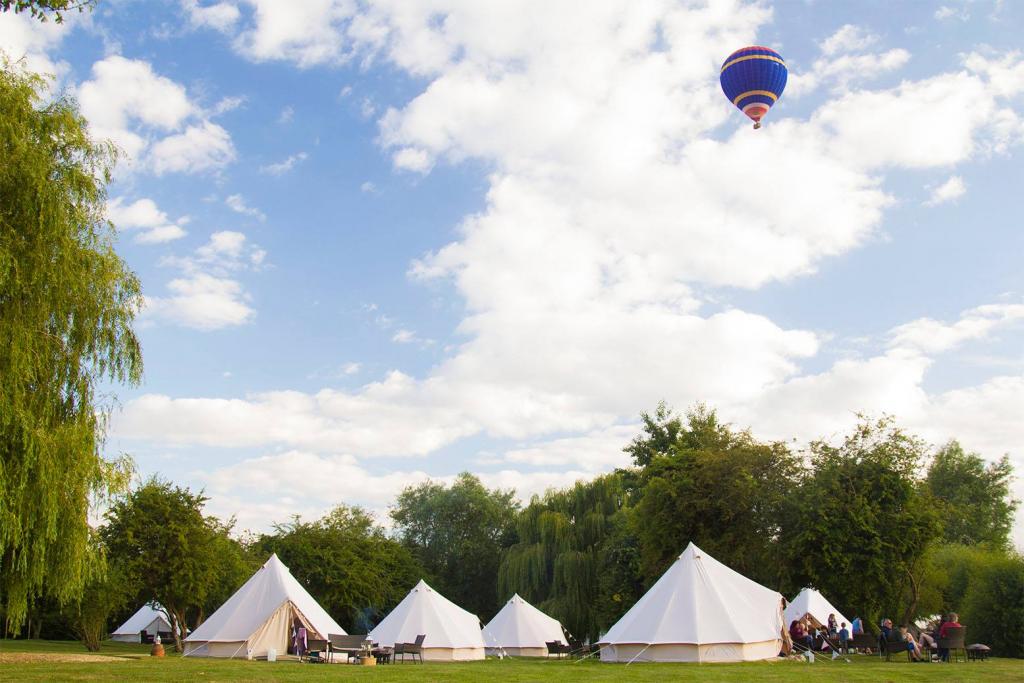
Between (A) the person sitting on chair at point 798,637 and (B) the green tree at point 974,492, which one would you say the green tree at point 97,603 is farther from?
(B) the green tree at point 974,492

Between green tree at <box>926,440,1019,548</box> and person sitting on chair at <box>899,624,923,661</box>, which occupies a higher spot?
green tree at <box>926,440,1019,548</box>

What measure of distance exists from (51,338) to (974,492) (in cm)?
5459

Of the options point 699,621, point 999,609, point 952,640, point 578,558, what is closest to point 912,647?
point 952,640

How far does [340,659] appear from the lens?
82.9ft

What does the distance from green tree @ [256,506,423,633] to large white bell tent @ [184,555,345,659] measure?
13563 mm

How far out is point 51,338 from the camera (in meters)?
14.5

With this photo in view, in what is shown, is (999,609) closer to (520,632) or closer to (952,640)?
(952,640)

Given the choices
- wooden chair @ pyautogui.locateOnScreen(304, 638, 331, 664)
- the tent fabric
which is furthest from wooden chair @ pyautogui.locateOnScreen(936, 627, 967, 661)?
wooden chair @ pyautogui.locateOnScreen(304, 638, 331, 664)

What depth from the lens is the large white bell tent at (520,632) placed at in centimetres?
3347

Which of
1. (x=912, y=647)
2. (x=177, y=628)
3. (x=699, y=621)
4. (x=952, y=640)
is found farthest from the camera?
(x=177, y=628)

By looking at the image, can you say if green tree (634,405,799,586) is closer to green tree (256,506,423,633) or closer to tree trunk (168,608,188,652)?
tree trunk (168,608,188,652)

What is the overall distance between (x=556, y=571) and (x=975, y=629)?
61.0 feet

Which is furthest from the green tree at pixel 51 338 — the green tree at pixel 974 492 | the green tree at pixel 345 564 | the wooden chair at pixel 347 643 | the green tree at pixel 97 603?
the green tree at pixel 974 492

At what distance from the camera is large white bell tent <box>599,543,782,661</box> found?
753 inches
